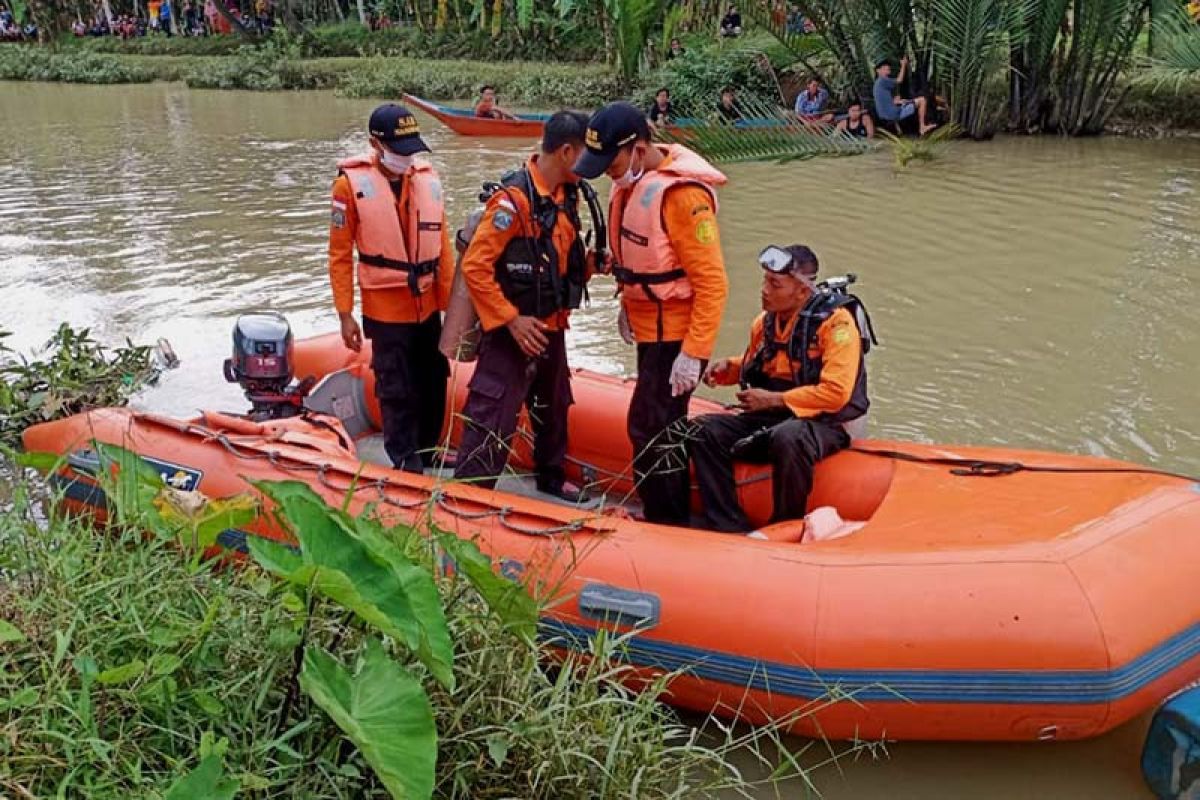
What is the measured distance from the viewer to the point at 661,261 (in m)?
3.11

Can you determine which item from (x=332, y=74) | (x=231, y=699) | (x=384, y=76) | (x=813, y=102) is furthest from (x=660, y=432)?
(x=332, y=74)

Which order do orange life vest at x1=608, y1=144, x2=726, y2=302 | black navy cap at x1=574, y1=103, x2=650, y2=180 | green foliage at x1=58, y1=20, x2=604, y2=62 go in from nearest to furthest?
black navy cap at x1=574, y1=103, x2=650, y2=180, orange life vest at x1=608, y1=144, x2=726, y2=302, green foliage at x1=58, y1=20, x2=604, y2=62

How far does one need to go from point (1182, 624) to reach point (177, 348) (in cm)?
509

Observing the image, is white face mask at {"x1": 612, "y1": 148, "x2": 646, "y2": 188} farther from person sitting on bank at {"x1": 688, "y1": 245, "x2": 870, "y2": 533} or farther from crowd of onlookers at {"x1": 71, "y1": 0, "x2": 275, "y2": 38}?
crowd of onlookers at {"x1": 71, "y1": 0, "x2": 275, "y2": 38}

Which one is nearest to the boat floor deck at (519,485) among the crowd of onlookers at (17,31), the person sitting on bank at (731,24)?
the person sitting on bank at (731,24)

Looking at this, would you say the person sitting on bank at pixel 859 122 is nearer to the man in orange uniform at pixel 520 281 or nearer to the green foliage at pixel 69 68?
the man in orange uniform at pixel 520 281

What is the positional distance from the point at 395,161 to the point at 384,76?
15.9 meters

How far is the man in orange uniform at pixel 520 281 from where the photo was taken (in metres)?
3.13

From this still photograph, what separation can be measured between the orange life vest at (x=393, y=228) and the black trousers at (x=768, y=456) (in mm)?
1092

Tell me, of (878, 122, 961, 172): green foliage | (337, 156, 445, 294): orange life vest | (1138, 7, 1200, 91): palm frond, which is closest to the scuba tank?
(337, 156, 445, 294): orange life vest

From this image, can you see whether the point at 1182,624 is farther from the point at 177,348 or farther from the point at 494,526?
the point at 177,348

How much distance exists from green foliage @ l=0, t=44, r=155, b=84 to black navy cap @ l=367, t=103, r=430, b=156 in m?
21.8

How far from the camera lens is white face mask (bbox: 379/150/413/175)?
3494mm

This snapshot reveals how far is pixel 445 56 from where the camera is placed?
21.6 m
